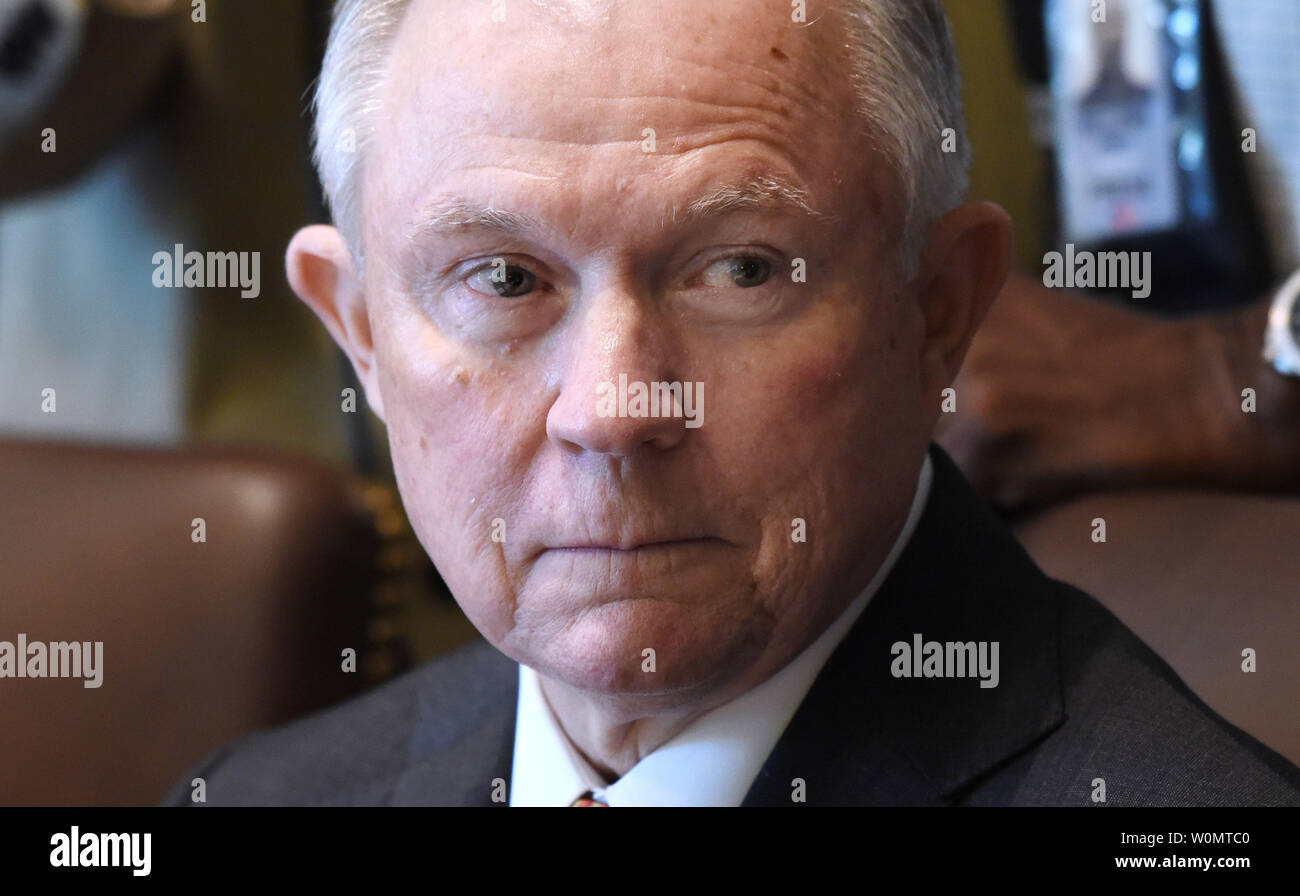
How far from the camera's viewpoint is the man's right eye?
84cm

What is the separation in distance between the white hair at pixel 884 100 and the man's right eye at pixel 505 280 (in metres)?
0.13

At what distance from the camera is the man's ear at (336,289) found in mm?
994

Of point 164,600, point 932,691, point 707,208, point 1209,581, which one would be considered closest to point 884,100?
point 707,208

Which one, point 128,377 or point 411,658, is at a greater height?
point 128,377

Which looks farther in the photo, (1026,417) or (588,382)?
(1026,417)

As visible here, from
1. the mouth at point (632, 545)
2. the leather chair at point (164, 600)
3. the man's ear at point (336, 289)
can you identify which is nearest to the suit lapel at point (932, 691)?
the mouth at point (632, 545)

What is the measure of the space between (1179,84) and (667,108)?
64 centimetres

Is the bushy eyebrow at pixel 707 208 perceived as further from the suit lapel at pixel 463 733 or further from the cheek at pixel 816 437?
the suit lapel at pixel 463 733

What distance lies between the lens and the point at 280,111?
1.90m

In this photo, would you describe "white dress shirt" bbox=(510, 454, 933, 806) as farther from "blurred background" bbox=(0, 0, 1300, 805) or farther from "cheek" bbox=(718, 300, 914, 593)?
"blurred background" bbox=(0, 0, 1300, 805)
